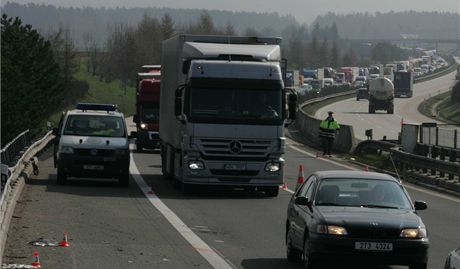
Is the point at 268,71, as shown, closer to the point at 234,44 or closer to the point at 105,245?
the point at 234,44

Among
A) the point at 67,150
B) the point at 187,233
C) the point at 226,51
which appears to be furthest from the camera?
the point at 67,150

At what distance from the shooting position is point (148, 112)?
4725cm

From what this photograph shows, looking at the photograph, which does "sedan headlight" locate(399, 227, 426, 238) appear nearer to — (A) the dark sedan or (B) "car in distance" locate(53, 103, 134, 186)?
(A) the dark sedan

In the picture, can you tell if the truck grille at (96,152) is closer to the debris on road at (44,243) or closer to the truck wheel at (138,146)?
the debris on road at (44,243)

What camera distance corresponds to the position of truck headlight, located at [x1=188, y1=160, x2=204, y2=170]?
85.5 feet

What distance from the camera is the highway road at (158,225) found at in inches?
602

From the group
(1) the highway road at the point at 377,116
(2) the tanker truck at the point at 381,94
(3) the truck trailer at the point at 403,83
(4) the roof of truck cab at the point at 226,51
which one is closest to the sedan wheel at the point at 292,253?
(4) the roof of truck cab at the point at 226,51

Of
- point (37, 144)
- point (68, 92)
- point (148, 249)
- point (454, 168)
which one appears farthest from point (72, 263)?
point (68, 92)

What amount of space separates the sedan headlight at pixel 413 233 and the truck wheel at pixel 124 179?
1540 centimetres

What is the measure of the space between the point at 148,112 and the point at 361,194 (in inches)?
1297

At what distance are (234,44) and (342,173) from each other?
12.4m

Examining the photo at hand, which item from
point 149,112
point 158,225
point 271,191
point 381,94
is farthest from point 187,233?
point 381,94

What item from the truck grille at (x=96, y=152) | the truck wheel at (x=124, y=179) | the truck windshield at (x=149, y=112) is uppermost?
the truck grille at (x=96, y=152)

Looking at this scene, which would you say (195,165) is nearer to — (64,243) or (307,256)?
(64,243)
